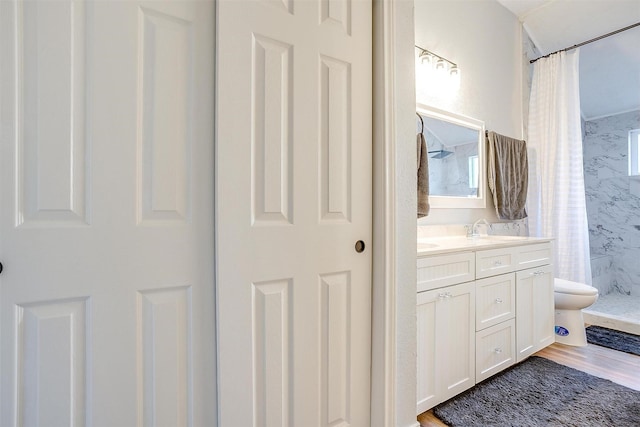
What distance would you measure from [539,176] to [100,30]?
3453 millimetres

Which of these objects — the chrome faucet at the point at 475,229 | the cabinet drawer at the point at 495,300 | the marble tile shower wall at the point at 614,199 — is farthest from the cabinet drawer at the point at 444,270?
the marble tile shower wall at the point at 614,199

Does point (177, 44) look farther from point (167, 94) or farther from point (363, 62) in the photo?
point (363, 62)

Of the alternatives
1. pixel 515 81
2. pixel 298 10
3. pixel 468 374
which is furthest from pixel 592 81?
pixel 298 10

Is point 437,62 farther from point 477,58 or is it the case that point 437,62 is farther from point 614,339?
point 614,339

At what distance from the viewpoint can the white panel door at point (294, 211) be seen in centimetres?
96

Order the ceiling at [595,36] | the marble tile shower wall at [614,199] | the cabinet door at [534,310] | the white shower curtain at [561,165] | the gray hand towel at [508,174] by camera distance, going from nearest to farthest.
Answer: the cabinet door at [534,310], the gray hand towel at [508,174], the ceiling at [595,36], the white shower curtain at [561,165], the marble tile shower wall at [614,199]

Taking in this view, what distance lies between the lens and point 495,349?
1.86 meters

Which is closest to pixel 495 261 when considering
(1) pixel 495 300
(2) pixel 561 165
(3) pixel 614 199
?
(1) pixel 495 300

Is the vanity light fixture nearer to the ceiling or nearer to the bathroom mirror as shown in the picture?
the bathroom mirror

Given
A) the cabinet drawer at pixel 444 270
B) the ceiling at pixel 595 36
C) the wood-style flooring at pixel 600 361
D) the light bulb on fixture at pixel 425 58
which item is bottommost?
the wood-style flooring at pixel 600 361

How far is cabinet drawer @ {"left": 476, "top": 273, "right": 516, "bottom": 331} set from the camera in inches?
69.6

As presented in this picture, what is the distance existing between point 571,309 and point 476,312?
1.23 m

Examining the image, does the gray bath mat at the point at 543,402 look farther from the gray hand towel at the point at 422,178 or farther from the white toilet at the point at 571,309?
the gray hand towel at the point at 422,178

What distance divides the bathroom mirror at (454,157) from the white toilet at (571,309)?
87 cm
